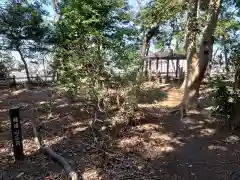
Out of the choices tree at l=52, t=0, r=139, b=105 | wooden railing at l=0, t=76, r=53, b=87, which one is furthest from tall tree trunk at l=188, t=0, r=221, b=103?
wooden railing at l=0, t=76, r=53, b=87

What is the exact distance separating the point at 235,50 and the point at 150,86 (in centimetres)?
216

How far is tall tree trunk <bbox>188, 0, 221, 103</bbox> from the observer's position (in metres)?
6.89

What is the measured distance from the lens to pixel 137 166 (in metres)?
4.34

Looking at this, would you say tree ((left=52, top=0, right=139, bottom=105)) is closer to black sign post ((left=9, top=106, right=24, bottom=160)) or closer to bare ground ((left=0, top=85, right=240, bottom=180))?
bare ground ((left=0, top=85, right=240, bottom=180))

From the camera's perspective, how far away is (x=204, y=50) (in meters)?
7.12

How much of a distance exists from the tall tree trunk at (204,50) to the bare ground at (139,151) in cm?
78

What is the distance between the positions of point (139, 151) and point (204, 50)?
12.1 ft

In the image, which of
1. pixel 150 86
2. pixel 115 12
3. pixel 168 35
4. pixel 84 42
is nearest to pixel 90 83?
pixel 84 42

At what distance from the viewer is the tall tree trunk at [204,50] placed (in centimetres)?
689

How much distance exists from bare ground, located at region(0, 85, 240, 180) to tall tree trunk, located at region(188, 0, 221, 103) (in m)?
0.78

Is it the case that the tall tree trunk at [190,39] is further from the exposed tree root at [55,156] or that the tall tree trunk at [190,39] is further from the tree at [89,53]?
the exposed tree root at [55,156]

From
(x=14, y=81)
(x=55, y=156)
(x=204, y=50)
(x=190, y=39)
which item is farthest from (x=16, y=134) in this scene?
(x=14, y=81)

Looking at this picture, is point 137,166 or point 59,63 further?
point 59,63

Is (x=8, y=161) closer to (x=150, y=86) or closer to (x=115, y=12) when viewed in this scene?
(x=150, y=86)
